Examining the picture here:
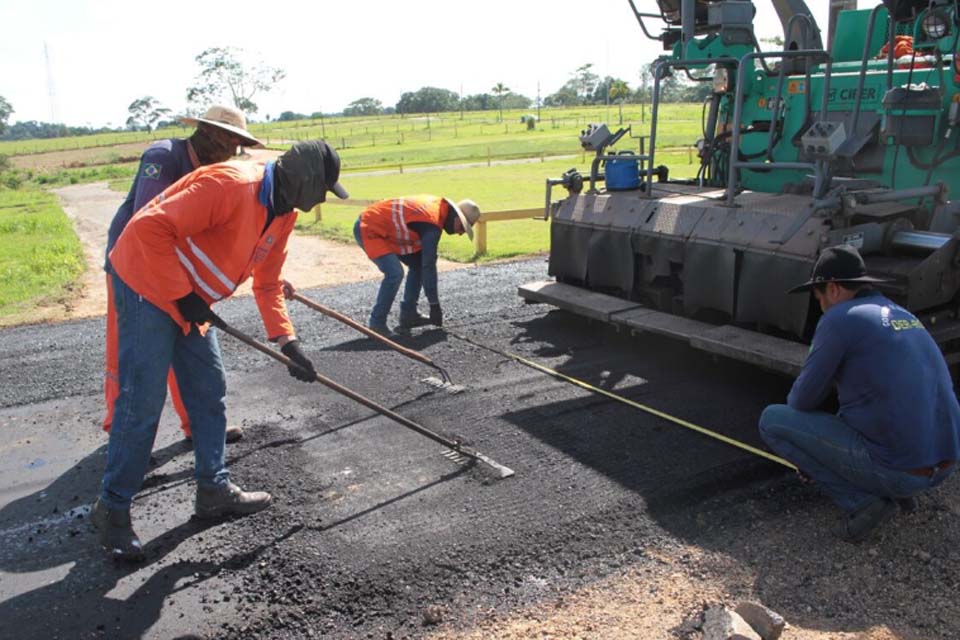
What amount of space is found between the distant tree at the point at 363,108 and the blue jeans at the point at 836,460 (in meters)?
109

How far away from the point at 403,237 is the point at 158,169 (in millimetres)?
3016

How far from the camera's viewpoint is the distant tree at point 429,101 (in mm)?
106619

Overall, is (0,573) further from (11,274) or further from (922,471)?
(11,274)

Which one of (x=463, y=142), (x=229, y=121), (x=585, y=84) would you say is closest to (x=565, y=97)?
(x=585, y=84)

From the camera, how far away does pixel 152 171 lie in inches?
171

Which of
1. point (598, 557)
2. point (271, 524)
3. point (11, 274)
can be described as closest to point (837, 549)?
point (598, 557)

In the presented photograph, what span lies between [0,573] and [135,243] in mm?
1552

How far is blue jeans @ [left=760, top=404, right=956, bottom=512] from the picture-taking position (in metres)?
3.54

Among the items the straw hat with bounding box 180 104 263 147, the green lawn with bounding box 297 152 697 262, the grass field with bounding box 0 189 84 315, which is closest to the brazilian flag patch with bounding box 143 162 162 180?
the straw hat with bounding box 180 104 263 147

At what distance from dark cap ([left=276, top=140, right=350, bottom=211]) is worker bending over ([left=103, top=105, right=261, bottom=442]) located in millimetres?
884

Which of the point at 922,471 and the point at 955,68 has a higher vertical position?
the point at 955,68

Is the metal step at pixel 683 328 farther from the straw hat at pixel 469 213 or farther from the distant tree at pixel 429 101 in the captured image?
the distant tree at pixel 429 101

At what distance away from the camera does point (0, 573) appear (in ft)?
11.7

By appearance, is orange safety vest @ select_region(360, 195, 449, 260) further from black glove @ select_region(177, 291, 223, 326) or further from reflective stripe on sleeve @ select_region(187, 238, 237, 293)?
black glove @ select_region(177, 291, 223, 326)
